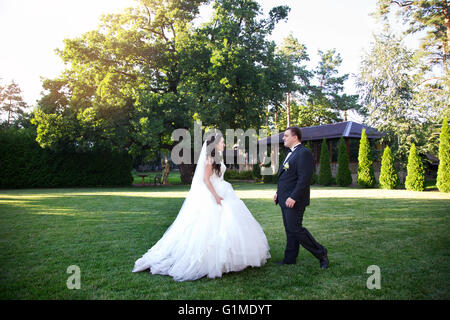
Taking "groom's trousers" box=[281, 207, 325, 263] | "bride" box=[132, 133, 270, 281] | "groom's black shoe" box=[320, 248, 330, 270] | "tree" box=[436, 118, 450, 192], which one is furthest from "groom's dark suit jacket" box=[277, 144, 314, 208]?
"tree" box=[436, 118, 450, 192]

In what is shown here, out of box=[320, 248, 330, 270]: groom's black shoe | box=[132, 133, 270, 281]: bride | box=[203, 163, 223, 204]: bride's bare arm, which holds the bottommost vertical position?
box=[320, 248, 330, 270]: groom's black shoe

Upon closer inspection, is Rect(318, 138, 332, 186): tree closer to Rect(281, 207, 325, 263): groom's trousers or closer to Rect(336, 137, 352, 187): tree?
Rect(336, 137, 352, 187): tree

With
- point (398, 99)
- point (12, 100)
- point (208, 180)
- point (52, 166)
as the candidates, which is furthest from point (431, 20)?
point (12, 100)

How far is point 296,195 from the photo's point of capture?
13.3ft

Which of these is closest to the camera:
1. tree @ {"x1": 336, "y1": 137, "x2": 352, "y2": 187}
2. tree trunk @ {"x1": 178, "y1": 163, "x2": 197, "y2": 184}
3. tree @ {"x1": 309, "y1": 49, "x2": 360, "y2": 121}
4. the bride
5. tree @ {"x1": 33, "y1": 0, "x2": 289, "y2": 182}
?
the bride

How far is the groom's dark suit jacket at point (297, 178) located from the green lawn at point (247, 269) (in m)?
1.07

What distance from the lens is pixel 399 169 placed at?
20.7 m

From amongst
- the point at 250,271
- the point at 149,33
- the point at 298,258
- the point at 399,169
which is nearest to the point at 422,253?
the point at 298,258

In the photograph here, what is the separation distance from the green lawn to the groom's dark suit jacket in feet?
3.52

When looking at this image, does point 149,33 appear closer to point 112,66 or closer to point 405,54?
point 112,66

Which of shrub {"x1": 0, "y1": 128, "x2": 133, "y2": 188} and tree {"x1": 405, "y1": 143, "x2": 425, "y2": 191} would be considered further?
shrub {"x1": 0, "y1": 128, "x2": 133, "y2": 188}

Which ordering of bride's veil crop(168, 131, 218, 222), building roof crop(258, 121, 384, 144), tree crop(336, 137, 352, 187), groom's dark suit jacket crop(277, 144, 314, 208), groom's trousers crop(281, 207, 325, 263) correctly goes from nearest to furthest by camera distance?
groom's dark suit jacket crop(277, 144, 314, 208) → groom's trousers crop(281, 207, 325, 263) → bride's veil crop(168, 131, 218, 222) → tree crop(336, 137, 352, 187) → building roof crop(258, 121, 384, 144)

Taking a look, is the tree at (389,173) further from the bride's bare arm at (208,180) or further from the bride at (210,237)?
the bride's bare arm at (208,180)

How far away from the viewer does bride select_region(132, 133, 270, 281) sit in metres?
3.86
